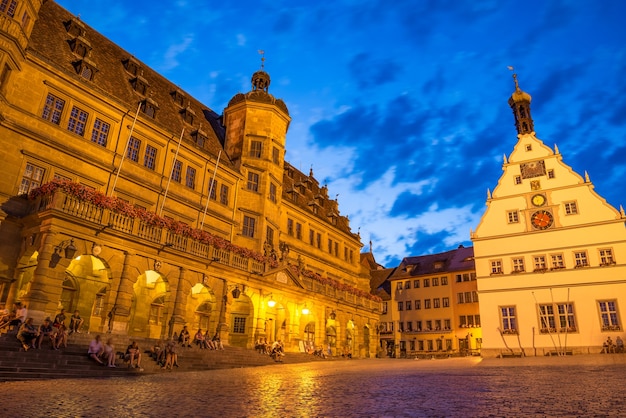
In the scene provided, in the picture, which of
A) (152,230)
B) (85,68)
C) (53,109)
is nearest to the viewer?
(152,230)

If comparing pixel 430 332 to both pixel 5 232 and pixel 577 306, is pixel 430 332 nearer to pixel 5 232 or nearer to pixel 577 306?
pixel 577 306

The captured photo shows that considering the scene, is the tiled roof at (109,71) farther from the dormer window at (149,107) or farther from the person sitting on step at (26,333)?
the person sitting on step at (26,333)

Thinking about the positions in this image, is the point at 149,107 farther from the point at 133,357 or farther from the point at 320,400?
the point at 320,400

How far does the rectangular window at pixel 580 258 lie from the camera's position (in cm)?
3816

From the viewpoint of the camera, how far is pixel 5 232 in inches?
828

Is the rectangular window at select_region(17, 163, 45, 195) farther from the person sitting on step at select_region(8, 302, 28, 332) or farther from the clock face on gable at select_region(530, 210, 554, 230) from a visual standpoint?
the clock face on gable at select_region(530, 210, 554, 230)

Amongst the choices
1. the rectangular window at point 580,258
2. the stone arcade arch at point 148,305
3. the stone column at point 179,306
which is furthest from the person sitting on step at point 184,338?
the rectangular window at point 580,258

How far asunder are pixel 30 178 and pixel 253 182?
55.3ft

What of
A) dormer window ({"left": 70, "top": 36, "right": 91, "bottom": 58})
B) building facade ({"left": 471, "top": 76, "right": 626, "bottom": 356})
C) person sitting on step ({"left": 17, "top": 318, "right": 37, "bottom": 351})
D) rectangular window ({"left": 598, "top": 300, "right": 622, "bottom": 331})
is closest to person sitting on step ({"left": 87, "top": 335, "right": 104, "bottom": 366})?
person sitting on step ({"left": 17, "top": 318, "right": 37, "bottom": 351})

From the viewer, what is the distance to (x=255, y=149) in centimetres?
3725

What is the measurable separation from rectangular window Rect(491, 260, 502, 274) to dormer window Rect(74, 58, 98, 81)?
37.3 meters

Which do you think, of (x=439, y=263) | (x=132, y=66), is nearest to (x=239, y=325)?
(x=132, y=66)

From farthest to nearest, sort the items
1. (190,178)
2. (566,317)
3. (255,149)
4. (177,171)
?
1. (566,317)
2. (255,149)
3. (190,178)
4. (177,171)

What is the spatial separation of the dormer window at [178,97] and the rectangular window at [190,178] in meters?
6.86
